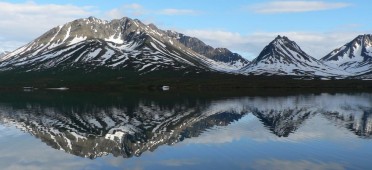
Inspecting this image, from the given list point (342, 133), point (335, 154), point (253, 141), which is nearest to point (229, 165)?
point (335, 154)

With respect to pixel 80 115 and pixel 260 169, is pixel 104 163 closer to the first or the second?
pixel 260 169

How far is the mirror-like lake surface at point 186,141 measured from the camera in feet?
137

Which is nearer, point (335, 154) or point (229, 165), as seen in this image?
point (229, 165)

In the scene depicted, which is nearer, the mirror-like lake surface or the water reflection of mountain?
the mirror-like lake surface

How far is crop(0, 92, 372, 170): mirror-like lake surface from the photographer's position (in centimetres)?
4184

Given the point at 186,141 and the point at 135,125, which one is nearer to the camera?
the point at 186,141

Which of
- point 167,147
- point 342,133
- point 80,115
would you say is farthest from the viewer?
point 80,115

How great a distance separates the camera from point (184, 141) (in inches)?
2167

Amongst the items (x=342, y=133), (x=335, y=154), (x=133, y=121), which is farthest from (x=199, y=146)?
(x=133, y=121)

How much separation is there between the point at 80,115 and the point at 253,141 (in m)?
46.1

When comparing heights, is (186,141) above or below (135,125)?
above

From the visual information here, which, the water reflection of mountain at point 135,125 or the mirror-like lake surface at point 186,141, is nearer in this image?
the mirror-like lake surface at point 186,141

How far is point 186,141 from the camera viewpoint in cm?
5500

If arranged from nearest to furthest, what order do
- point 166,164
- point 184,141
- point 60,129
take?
point 166,164
point 184,141
point 60,129
